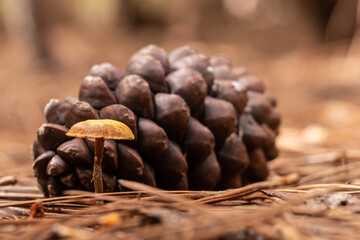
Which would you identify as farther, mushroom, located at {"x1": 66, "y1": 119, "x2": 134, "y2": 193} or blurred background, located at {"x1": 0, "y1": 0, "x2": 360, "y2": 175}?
blurred background, located at {"x1": 0, "y1": 0, "x2": 360, "y2": 175}

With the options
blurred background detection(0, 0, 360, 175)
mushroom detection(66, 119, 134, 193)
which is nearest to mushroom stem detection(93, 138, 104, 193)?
mushroom detection(66, 119, 134, 193)

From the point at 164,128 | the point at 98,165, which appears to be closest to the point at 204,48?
the point at 164,128

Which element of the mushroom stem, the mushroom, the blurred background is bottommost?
the mushroom stem

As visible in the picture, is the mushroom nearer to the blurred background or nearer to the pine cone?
the pine cone

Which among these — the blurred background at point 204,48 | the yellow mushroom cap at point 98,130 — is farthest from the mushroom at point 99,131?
the blurred background at point 204,48

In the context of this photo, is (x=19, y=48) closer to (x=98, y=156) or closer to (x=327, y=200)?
(x=98, y=156)

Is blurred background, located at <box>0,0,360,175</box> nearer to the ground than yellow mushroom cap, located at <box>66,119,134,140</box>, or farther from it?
farther from it

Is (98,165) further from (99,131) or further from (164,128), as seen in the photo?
(164,128)
